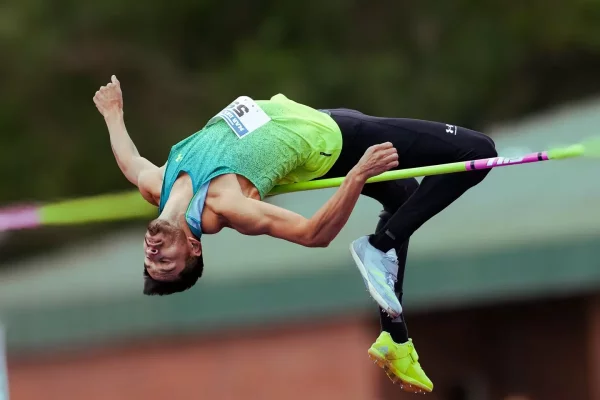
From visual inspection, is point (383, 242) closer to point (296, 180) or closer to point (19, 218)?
point (296, 180)

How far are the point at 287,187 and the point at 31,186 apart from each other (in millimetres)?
13640

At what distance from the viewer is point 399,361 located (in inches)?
305

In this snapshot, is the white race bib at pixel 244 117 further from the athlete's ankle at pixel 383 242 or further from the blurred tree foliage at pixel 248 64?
the blurred tree foliage at pixel 248 64

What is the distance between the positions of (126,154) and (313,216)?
4.12ft

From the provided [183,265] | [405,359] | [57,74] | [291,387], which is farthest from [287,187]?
[57,74]

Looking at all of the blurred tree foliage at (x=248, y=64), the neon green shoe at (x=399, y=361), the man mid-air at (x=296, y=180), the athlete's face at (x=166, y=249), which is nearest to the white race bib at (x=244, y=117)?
the man mid-air at (x=296, y=180)

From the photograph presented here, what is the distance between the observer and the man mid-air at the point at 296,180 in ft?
22.5

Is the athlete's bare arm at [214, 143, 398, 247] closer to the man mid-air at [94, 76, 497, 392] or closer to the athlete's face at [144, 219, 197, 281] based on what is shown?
the man mid-air at [94, 76, 497, 392]

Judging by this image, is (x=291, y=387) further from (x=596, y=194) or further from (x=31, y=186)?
(x=31, y=186)

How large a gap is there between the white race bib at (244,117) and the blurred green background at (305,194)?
567cm

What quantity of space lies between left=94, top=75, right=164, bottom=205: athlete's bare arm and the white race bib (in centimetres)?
49

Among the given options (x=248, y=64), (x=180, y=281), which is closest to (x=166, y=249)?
(x=180, y=281)

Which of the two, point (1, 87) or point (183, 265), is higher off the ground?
point (1, 87)

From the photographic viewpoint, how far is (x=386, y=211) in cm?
782
